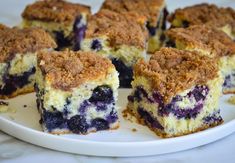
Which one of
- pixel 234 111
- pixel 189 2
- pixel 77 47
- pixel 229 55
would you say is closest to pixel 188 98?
pixel 234 111

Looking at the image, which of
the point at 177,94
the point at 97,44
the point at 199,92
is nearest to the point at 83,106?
the point at 177,94

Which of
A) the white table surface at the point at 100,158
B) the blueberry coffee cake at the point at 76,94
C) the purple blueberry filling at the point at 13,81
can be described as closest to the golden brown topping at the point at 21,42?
the purple blueberry filling at the point at 13,81

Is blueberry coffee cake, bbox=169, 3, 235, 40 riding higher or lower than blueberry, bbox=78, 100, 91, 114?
higher

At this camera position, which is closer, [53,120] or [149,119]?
[53,120]

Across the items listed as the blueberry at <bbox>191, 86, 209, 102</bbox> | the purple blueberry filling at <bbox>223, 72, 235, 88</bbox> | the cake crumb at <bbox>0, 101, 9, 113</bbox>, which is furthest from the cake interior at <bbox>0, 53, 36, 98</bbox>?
the purple blueberry filling at <bbox>223, 72, 235, 88</bbox>

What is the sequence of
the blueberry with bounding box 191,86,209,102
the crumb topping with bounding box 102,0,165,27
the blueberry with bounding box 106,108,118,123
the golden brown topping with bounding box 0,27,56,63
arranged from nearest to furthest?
the blueberry with bounding box 191,86,209,102, the blueberry with bounding box 106,108,118,123, the golden brown topping with bounding box 0,27,56,63, the crumb topping with bounding box 102,0,165,27

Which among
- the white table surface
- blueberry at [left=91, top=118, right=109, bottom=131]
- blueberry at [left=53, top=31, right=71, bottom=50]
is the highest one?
blueberry at [left=53, top=31, right=71, bottom=50]

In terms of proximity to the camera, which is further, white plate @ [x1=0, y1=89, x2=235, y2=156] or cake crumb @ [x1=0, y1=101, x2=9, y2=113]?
cake crumb @ [x1=0, y1=101, x2=9, y2=113]

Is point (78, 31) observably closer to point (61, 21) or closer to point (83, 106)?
point (61, 21)

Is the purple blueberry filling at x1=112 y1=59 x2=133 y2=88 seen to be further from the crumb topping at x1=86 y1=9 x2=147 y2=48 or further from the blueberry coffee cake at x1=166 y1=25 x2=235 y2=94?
the blueberry coffee cake at x1=166 y1=25 x2=235 y2=94
